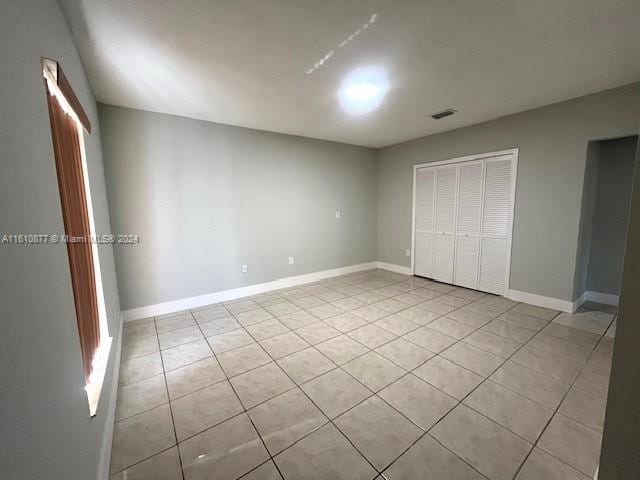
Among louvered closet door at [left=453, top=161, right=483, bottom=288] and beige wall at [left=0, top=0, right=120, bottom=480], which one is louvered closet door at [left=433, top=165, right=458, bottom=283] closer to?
louvered closet door at [left=453, top=161, right=483, bottom=288]

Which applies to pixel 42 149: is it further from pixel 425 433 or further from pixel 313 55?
pixel 425 433

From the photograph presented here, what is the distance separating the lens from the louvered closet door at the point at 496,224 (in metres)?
3.57

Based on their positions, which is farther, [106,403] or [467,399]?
[467,399]

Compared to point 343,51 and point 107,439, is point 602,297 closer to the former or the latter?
point 343,51

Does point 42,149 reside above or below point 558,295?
above

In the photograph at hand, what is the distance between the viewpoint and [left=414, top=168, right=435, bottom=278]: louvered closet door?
4527mm

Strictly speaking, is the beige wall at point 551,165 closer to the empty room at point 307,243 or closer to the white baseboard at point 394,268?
the empty room at point 307,243

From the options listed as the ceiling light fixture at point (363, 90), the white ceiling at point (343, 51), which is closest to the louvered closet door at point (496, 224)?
the white ceiling at point (343, 51)

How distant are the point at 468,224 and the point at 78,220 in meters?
4.52

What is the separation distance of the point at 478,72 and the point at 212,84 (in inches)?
96.9

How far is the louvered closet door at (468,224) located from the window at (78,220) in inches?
176

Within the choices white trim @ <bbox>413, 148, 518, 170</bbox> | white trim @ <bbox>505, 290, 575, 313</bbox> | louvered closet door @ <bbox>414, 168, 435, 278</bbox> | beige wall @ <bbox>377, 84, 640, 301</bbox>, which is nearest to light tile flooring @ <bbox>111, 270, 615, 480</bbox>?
white trim @ <bbox>505, 290, 575, 313</bbox>

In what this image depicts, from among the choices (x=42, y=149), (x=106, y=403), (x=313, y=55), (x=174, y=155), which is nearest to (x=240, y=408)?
(x=106, y=403)

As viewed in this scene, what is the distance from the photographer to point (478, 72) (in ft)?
7.54
